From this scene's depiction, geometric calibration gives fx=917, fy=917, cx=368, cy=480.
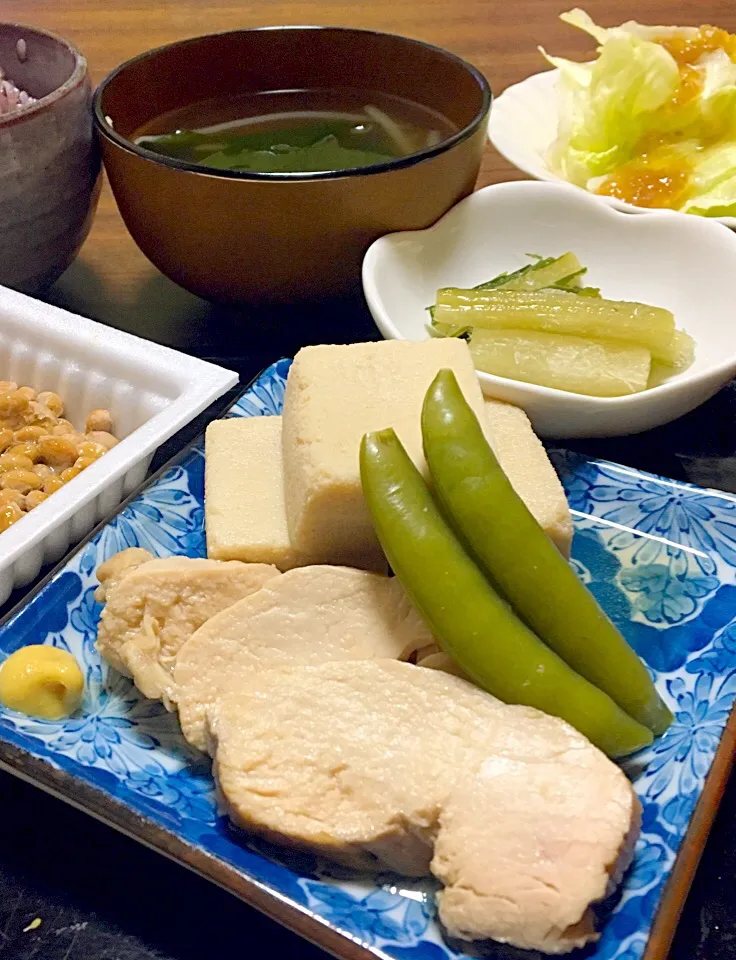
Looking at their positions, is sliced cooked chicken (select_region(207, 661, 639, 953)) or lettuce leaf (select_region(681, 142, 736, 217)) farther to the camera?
lettuce leaf (select_region(681, 142, 736, 217))

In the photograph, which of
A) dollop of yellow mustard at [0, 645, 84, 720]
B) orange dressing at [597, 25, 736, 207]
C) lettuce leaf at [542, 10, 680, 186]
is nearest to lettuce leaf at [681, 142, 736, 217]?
orange dressing at [597, 25, 736, 207]

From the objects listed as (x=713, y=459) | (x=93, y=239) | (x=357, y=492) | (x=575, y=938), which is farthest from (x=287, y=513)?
Result: (x=93, y=239)

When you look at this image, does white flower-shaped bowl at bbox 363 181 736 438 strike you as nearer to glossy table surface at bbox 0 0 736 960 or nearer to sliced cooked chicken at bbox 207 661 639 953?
glossy table surface at bbox 0 0 736 960

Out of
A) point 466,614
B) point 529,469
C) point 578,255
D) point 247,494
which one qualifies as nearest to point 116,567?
point 247,494

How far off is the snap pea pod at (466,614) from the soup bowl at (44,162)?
0.85 metres

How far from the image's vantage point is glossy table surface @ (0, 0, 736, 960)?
0.93 meters

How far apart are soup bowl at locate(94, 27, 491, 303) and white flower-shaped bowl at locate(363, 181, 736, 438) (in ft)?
0.20

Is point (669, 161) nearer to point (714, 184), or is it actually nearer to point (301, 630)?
point (714, 184)

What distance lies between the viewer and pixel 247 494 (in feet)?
4.15

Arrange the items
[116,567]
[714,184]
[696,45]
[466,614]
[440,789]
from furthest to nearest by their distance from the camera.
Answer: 1. [696,45]
2. [714,184]
3. [116,567]
4. [466,614]
5. [440,789]

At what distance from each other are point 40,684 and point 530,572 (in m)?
0.57

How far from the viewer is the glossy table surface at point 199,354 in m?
0.93

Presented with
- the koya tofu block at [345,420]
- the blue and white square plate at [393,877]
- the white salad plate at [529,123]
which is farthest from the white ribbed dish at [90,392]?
the white salad plate at [529,123]

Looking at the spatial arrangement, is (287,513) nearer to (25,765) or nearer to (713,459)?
(25,765)
